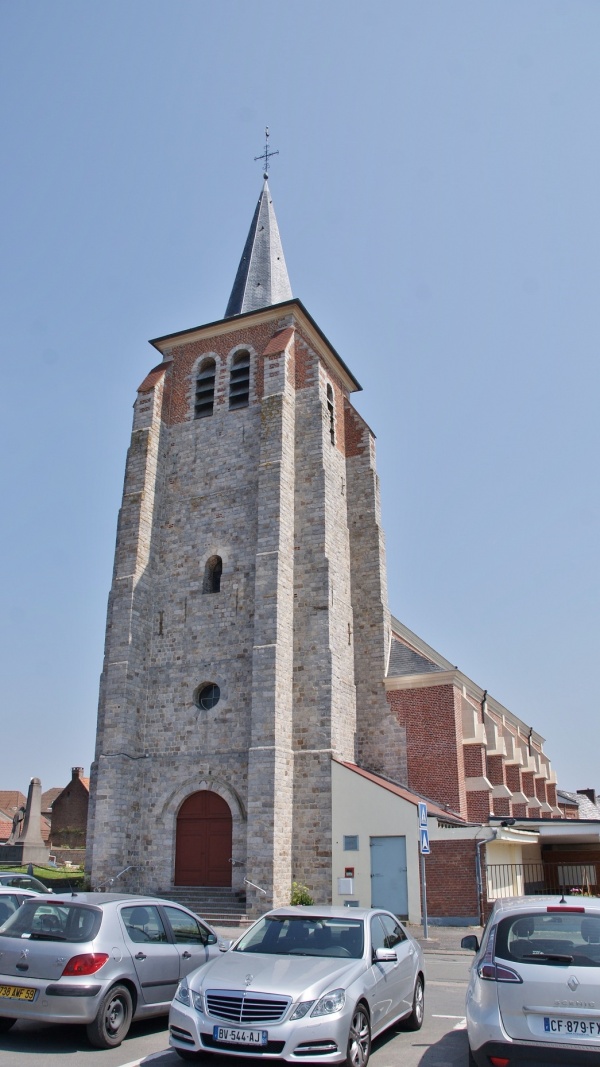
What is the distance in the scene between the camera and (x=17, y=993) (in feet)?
22.7

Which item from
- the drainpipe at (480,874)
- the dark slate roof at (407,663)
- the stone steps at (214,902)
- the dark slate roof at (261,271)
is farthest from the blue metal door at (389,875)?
the dark slate roof at (261,271)

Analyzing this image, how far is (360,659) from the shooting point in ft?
80.8

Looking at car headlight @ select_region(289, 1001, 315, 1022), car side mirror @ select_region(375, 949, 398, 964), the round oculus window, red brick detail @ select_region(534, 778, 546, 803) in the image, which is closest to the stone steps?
the round oculus window

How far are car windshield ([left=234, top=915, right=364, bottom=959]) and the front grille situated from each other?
104 centimetres

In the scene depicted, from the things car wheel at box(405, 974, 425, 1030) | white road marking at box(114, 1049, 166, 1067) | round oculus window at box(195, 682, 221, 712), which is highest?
round oculus window at box(195, 682, 221, 712)

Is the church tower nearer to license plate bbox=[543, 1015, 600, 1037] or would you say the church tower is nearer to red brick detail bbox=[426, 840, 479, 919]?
red brick detail bbox=[426, 840, 479, 919]

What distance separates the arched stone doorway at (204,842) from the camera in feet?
66.7

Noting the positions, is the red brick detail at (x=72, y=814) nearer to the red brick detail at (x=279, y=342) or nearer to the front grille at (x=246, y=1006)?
the red brick detail at (x=279, y=342)

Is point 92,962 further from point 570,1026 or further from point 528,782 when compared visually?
point 528,782

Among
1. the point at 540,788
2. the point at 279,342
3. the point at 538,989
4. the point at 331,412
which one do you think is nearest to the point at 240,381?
the point at 279,342

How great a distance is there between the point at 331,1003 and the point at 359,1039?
512 millimetres

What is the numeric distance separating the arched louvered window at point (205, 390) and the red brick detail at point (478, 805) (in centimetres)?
1424

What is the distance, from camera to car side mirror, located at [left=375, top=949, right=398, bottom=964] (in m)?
6.80

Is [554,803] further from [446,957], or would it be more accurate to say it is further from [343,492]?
[446,957]
